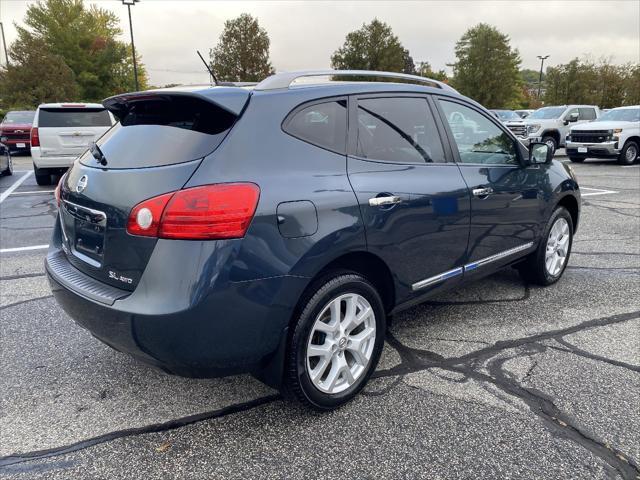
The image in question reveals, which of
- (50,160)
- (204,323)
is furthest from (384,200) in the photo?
(50,160)

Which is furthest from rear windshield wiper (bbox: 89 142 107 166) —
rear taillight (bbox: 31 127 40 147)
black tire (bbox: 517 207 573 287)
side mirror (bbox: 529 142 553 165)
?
rear taillight (bbox: 31 127 40 147)

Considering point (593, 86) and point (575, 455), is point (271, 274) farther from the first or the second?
point (593, 86)

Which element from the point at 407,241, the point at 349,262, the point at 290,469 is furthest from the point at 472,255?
the point at 290,469

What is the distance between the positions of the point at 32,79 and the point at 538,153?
131 ft

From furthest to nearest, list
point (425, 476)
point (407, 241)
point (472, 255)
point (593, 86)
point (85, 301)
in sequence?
point (593, 86), point (472, 255), point (407, 241), point (85, 301), point (425, 476)

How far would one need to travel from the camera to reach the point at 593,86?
1518 inches

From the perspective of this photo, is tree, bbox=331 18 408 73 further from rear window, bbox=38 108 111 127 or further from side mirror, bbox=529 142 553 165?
side mirror, bbox=529 142 553 165

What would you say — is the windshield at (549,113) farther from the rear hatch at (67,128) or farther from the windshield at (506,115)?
the rear hatch at (67,128)

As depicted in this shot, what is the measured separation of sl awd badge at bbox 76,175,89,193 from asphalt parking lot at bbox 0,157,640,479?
118cm

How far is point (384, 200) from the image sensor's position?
2.81m

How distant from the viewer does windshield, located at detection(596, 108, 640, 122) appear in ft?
54.3

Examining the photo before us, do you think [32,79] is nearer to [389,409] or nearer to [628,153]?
[628,153]

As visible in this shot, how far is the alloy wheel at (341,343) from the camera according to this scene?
8.68ft

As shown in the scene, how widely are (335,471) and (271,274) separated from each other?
0.94 metres
